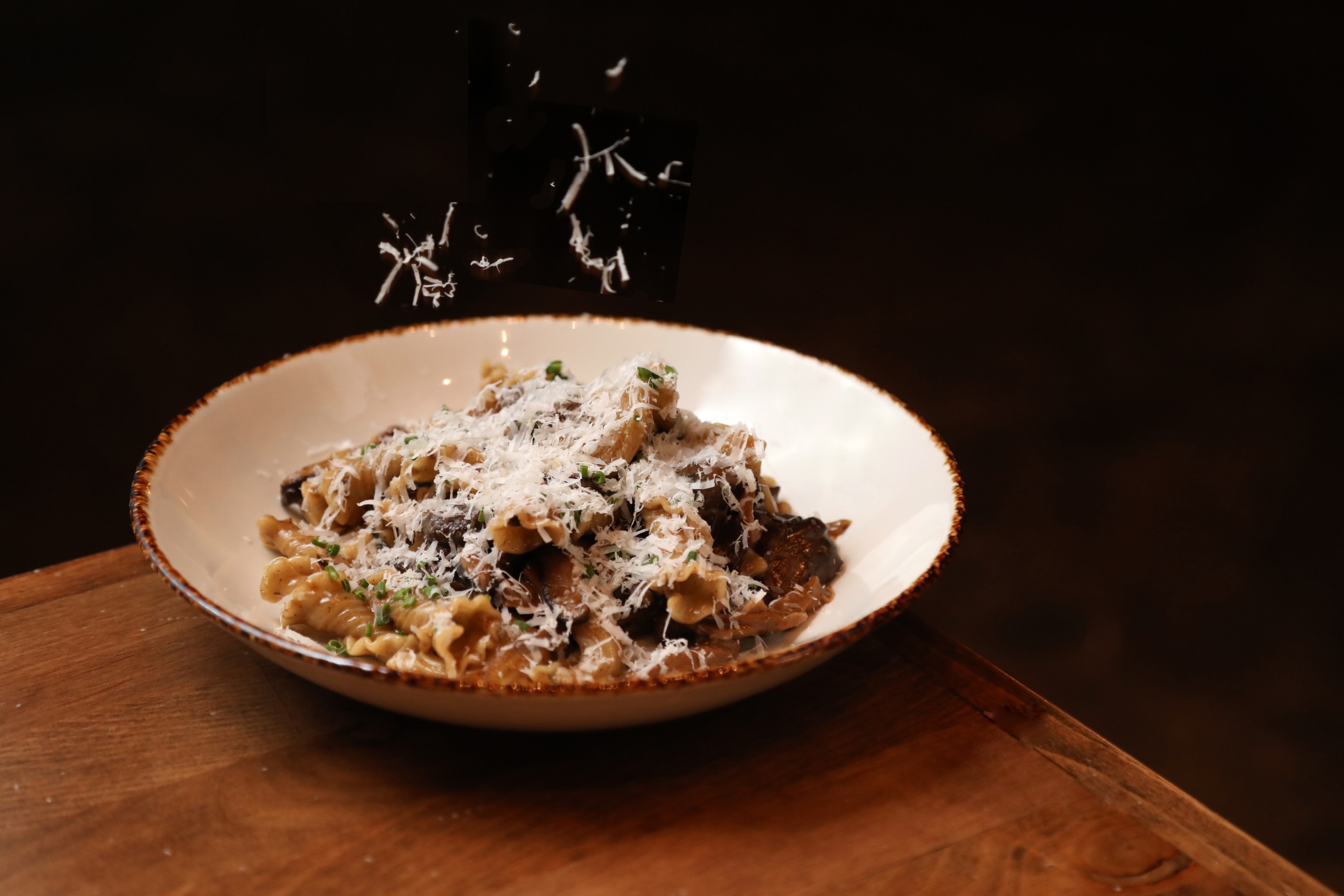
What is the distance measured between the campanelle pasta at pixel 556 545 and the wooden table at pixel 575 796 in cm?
13

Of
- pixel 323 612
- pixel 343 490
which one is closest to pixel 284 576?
pixel 323 612

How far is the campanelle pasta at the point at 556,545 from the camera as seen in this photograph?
1780 millimetres

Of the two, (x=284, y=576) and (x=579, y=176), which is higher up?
(x=579, y=176)

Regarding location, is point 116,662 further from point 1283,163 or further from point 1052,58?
point 1283,163

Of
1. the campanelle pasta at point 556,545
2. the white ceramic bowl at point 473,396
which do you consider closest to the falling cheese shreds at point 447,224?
the white ceramic bowl at point 473,396

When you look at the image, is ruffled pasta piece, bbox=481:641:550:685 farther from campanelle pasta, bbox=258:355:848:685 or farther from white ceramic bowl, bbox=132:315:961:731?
white ceramic bowl, bbox=132:315:961:731

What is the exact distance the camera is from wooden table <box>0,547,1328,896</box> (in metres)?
1.46

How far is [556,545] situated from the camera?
1903mm

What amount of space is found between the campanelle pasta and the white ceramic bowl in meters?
0.10

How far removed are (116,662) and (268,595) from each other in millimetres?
292

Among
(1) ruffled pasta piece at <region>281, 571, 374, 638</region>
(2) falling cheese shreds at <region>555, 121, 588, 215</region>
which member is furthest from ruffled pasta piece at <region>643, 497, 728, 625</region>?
(2) falling cheese shreds at <region>555, 121, 588, 215</region>

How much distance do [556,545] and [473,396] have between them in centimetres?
96

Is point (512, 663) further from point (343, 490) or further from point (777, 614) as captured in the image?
point (343, 490)

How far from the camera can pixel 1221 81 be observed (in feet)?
10.6
